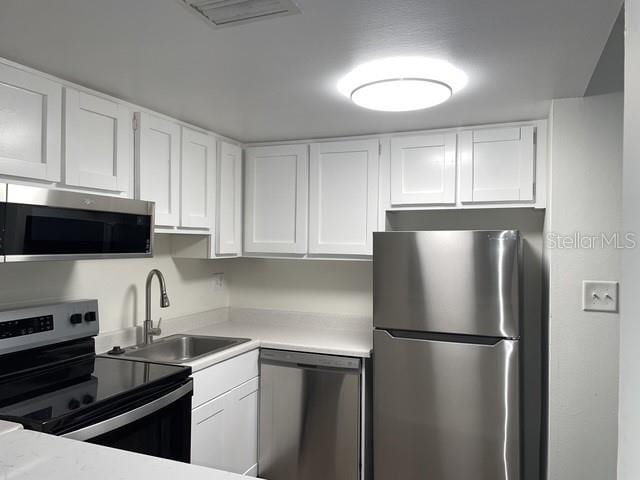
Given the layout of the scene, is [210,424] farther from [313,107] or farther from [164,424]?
[313,107]

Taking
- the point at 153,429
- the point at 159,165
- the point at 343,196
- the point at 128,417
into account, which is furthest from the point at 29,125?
the point at 343,196

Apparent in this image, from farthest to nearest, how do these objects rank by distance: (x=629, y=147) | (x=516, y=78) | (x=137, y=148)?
(x=137, y=148) < (x=516, y=78) < (x=629, y=147)

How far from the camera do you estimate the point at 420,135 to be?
271 cm

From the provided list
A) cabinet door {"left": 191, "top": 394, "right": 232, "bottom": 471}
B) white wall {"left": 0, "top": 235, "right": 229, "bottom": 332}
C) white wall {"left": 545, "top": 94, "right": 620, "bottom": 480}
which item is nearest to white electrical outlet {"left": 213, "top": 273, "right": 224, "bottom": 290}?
white wall {"left": 0, "top": 235, "right": 229, "bottom": 332}

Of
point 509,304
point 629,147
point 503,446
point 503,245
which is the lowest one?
point 503,446

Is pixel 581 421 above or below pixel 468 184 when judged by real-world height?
below

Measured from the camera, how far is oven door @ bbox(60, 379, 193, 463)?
1.63 m

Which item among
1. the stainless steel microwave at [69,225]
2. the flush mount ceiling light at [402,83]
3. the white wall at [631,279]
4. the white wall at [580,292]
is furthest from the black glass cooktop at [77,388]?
the white wall at [580,292]

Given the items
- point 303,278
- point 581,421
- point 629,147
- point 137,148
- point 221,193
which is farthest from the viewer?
point 303,278

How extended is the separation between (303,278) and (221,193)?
2.81 feet

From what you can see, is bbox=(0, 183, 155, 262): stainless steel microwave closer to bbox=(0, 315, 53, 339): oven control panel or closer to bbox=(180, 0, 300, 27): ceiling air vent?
bbox=(0, 315, 53, 339): oven control panel

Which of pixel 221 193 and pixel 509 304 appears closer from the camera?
pixel 509 304

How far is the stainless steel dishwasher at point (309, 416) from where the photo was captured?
2.56 metres

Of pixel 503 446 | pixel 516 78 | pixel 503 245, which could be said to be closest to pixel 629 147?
pixel 516 78
